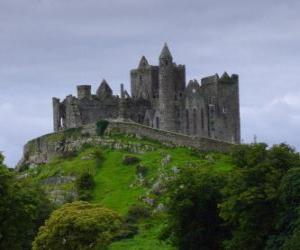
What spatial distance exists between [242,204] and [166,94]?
5659 centimetres

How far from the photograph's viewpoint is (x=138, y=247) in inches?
3816

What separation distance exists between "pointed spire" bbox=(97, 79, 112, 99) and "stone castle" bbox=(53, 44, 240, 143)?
0.18 m

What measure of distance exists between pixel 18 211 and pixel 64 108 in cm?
6811

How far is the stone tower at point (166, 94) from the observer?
13645 cm

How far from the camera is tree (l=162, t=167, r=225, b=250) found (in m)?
88.5

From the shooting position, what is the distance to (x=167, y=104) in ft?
447

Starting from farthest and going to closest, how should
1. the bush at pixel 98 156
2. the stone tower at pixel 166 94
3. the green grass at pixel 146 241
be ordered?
the stone tower at pixel 166 94, the bush at pixel 98 156, the green grass at pixel 146 241

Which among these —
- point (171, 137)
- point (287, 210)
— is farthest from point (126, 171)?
point (287, 210)

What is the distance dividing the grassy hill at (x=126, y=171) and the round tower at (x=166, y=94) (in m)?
5.45

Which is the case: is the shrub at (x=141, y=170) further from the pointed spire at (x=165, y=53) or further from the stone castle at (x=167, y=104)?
the pointed spire at (x=165, y=53)

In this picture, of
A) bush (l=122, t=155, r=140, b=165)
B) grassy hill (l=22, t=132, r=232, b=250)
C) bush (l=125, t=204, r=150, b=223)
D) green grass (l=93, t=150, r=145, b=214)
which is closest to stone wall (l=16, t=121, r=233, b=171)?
grassy hill (l=22, t=132, r=232, b=250)

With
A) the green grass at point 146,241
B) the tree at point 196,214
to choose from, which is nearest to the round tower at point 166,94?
the green grass at point 146,241

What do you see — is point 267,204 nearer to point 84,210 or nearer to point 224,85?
point 84,210

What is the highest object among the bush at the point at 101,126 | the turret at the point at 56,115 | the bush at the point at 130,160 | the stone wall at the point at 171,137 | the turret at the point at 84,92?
the turret at the point at 84,92
